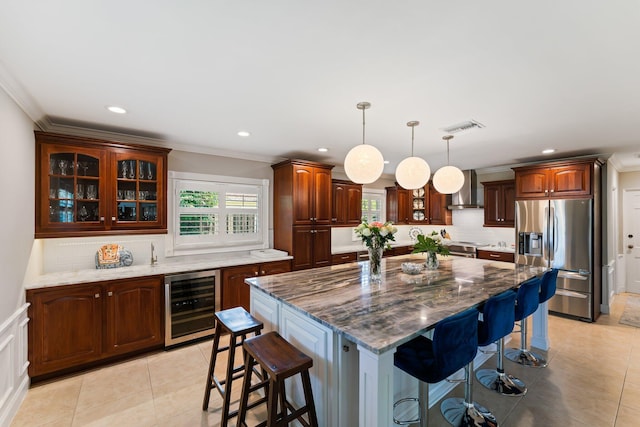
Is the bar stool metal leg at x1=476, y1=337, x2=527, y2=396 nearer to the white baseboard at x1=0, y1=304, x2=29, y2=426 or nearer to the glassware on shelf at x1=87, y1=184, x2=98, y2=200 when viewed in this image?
the white baseboard at x1=0, y1=304, x2=29, y2=426

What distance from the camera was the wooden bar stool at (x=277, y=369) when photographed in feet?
4.93

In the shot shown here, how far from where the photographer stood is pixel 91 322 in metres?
2.76

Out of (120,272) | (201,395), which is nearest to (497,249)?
(201,395)

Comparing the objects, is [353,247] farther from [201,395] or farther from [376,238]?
[201,395]

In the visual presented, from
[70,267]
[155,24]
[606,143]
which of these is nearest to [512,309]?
[155,24]

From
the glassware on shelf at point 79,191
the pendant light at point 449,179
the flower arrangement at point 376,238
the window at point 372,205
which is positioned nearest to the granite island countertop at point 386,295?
the flower arrangement at point 376,238

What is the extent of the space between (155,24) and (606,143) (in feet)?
16.5

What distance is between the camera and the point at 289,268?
4184 mm

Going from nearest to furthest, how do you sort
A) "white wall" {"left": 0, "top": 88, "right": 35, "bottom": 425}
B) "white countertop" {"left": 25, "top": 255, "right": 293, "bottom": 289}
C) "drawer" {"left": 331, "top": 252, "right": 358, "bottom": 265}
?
"white wall" {"left": 0, "top": 88, "right": 35, "bottom": 425}, "white countertop" {"left": 25, "top": 255, "right": 293, "bottom": 289}, "drawer" {"left": 331, "top": 252, "right": 358, "bottom": 265}

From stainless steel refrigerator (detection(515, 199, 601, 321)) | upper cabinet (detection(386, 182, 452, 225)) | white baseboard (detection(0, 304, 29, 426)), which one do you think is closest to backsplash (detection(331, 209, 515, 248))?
upper cabinet (detection(386, 182, 452, 225))

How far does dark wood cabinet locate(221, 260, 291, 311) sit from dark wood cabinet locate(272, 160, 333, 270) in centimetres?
60

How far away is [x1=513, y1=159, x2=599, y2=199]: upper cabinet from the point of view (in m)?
3.98

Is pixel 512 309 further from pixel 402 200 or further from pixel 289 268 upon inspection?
pixel 402 200

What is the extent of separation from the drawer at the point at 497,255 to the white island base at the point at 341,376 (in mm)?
3181
